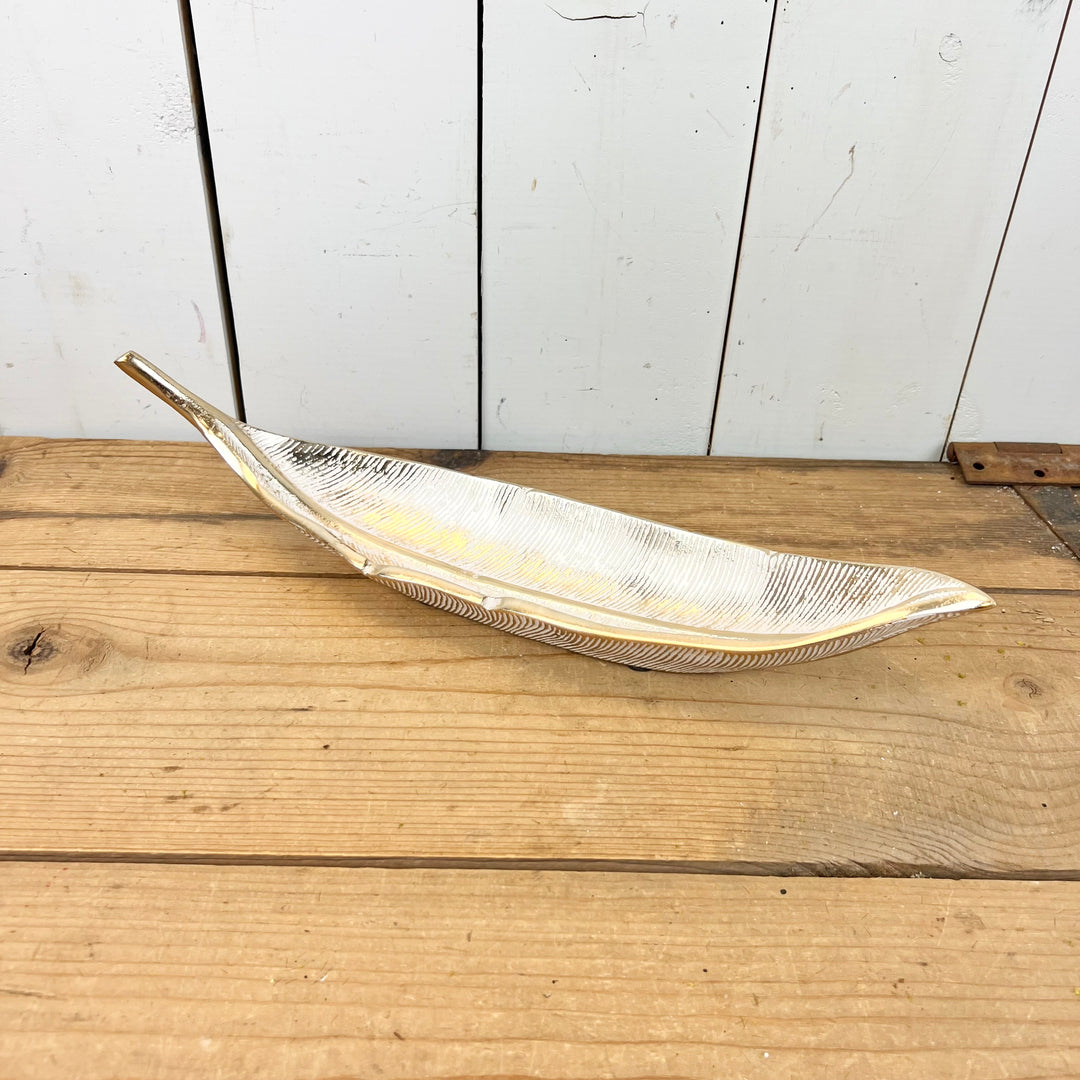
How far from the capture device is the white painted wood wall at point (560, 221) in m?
0.70

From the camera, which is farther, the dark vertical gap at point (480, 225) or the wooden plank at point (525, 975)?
the dark vertical gap at point (480, 225)

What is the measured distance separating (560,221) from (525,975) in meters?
0.58

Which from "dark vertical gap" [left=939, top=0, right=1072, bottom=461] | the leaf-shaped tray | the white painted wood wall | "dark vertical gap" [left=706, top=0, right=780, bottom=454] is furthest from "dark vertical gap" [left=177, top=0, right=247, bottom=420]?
"dark vertical gap" [left=939, top=0, right=1072, bottom=461]

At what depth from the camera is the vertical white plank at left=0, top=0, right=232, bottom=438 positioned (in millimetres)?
699

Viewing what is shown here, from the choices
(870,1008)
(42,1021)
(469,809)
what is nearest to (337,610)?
(469,809)

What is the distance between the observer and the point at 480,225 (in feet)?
2.51

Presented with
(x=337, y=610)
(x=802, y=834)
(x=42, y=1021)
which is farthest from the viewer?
(x=337, y=610)

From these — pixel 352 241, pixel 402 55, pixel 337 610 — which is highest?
pixel 402 55

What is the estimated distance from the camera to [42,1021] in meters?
0.41

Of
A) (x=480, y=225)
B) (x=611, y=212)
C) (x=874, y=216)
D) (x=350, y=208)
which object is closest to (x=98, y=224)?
(x=350, y=208)

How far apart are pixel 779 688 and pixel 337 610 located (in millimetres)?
314

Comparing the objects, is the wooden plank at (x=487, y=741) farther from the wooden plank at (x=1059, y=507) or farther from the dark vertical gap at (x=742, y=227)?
the dark vertical gap at (x=742, y=227)

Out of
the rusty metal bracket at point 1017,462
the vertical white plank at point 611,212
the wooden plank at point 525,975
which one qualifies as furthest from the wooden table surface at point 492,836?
the vertical white plank at point 611,212

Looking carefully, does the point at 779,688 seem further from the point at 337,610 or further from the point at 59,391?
the point at 59,391
